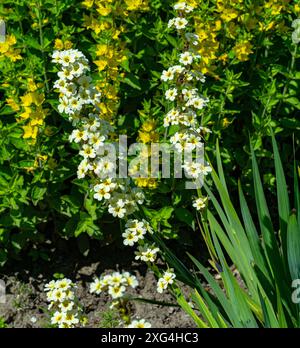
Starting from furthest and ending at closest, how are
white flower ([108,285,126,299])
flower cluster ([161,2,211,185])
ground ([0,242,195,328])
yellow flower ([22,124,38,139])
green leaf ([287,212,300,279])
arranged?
1. ground ([0,242,195,328])
2. yellow flower ([22,124,38,139])
3. flower cluster ([161,2,211,185])
4. green leaf ([287,212,300,279])
5. white flower ([108,285,126,299])

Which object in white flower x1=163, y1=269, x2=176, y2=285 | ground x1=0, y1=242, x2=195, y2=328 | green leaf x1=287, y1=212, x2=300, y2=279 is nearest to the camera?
green leaf x1=287, y1=212, x2=300, y2=279

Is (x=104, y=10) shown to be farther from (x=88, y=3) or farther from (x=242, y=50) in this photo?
(x=242, y=50)

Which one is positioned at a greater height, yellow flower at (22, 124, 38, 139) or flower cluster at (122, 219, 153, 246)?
yellow flower at (22, 124, 38, 139)

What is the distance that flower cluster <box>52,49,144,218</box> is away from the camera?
2.61m

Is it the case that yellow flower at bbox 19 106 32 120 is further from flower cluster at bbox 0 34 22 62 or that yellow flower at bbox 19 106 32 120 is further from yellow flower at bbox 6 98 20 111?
flower cluster at bbox 0 34 22 62

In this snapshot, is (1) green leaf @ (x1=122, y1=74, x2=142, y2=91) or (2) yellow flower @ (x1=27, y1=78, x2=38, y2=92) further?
(1) green leaf @ (x1=122, y1=74, x2=142, y2=91)

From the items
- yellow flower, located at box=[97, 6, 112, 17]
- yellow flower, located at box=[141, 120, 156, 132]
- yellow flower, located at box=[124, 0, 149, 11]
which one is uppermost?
yellow flower, located at box=[124, 0, 149, 11]

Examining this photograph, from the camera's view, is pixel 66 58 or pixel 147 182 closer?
pixel 66 58

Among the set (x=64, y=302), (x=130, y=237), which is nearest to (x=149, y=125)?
(x=130, y=237)

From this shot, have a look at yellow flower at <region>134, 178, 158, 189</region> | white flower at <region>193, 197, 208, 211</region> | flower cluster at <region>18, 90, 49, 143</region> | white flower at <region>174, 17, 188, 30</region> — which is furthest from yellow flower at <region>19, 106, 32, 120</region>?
white flower at <region>193, 197, 208, 211</region>

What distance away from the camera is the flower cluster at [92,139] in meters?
2.61

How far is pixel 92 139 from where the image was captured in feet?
8.69

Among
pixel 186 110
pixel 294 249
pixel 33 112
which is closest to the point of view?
pixel 294 249
